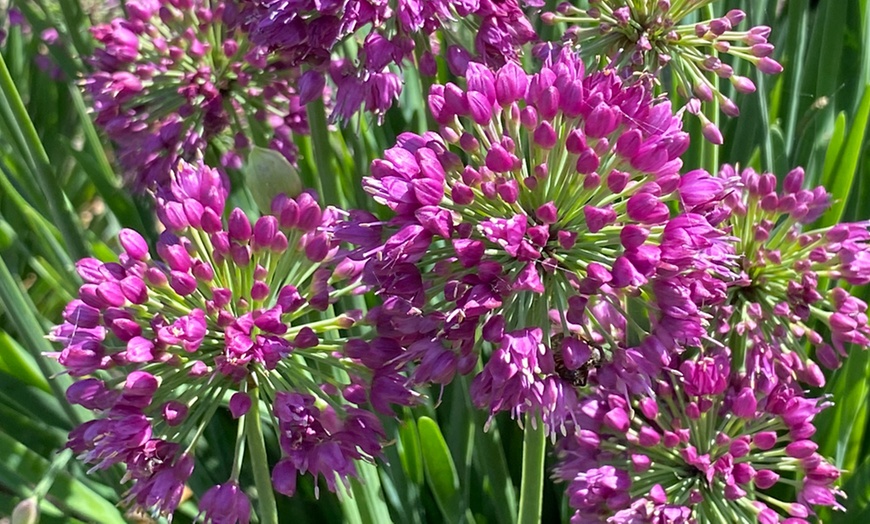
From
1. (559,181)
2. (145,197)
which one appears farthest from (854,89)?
(145,197)

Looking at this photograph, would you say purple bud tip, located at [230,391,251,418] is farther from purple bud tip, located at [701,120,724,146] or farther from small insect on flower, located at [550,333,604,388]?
purple bud tip, located at [701,120,724,146]

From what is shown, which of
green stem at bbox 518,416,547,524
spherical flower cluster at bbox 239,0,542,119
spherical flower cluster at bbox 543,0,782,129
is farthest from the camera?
spherical flower cluster at bbox 543,0,782,129

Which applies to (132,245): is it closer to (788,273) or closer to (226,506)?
(226,506)

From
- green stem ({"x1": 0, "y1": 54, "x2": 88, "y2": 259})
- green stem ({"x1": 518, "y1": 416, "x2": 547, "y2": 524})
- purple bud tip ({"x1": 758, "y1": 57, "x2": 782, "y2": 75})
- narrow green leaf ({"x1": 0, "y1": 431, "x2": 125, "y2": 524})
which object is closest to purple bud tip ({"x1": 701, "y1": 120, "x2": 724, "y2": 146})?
purple bud tip ({"x1": 758, "y1": 57, "x2": 782, "y2": 75})

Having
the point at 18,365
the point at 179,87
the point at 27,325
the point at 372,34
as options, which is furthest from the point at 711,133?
the point at 18,365

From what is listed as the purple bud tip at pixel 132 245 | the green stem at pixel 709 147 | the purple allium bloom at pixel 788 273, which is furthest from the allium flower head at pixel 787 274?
the purple bud tip at pixel 132 245

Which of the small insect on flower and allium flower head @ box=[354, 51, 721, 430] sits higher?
allium flower head @ box=[354, 51, 721, 430]

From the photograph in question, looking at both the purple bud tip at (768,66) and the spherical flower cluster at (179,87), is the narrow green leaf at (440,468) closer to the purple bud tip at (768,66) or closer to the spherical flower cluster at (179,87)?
the spherical flower cluster at (179,87)
